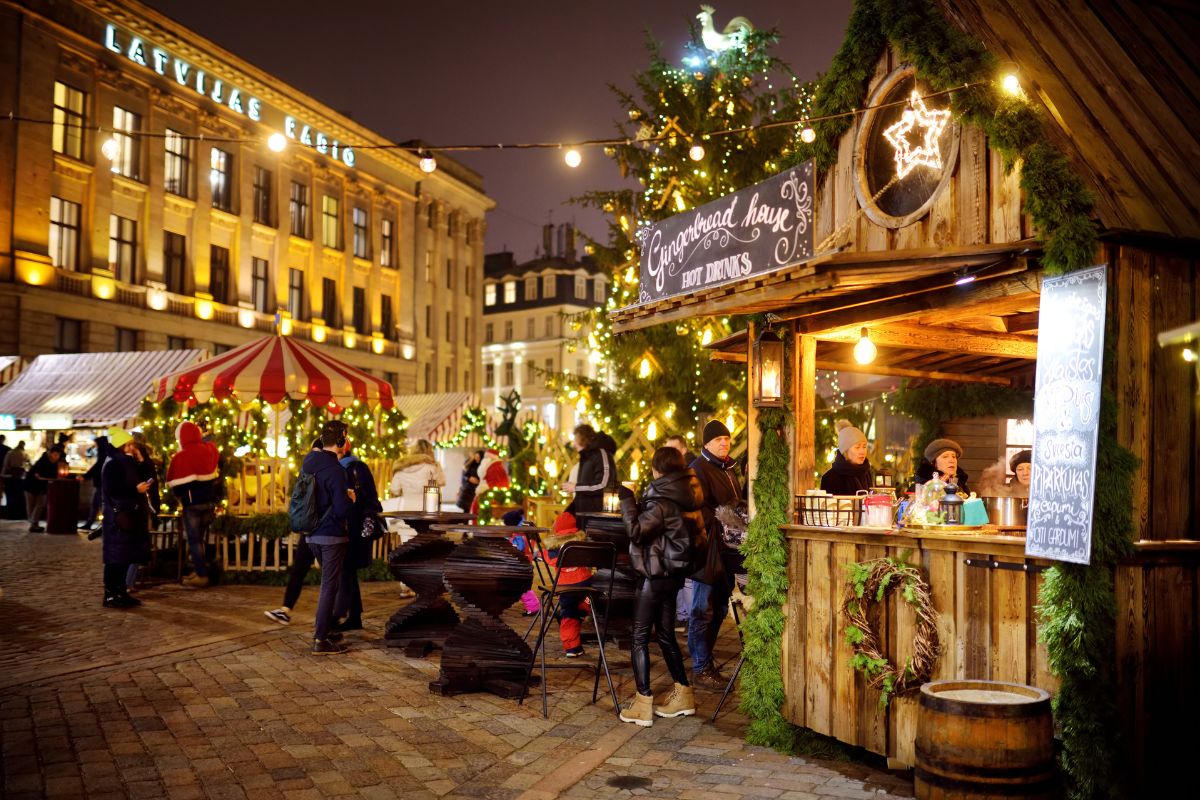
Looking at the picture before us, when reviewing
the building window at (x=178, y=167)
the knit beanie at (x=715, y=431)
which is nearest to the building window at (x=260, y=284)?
the building window at (x=178, y=167)

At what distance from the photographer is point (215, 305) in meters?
38.5

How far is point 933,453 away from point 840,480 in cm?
91

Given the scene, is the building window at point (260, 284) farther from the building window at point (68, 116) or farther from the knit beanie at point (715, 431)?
the knit beanie at point (715, 431)

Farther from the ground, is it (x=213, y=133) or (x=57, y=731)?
(x=213, y=133)

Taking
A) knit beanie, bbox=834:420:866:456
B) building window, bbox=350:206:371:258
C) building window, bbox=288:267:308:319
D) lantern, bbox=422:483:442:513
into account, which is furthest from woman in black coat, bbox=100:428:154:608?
building window, bbox=350:206:371:258

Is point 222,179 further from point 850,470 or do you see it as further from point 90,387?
point 850,470

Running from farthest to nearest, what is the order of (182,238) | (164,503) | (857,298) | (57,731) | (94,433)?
(182,238) < (94,433) < (164,503) < (857,298) < (57,731)

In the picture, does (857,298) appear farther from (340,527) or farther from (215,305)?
(215,305)

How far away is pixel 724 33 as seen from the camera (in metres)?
14.9

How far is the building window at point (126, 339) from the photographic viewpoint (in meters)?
34.3

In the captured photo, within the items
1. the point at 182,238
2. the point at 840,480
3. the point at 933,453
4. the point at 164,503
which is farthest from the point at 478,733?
the point at 182,238

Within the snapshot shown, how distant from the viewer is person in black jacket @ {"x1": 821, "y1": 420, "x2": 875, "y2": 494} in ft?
28.3

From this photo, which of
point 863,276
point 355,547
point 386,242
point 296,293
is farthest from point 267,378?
point 386,242

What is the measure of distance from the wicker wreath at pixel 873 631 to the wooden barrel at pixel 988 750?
42.2 inches
